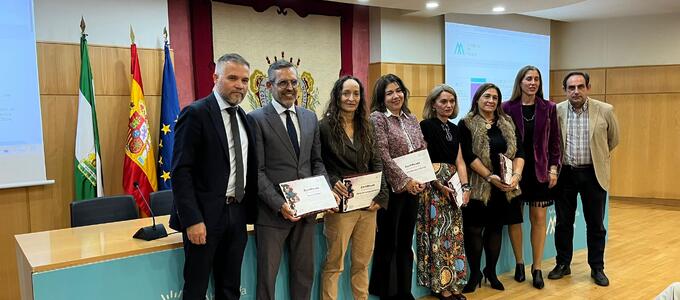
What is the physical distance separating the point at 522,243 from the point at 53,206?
3.70 meters

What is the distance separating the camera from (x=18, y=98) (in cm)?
381

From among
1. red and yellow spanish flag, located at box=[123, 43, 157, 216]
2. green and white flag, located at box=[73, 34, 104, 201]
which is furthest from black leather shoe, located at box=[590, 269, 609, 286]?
green and white flag, located at box=[73, 34, 104, 201]

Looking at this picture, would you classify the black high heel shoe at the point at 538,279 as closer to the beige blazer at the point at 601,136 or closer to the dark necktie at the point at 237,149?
the beige blazer at the point at 601,136

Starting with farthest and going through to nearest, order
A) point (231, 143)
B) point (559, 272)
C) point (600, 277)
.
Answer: point (559, 272)
point (600, 277)
point (231, 143)

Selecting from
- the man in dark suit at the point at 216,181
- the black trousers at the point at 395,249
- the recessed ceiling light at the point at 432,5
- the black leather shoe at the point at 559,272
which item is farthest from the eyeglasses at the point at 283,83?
the recessed ceiling light at the point at 432,5

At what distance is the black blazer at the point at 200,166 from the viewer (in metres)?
2.26

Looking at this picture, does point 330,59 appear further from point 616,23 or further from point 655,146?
point 655,146

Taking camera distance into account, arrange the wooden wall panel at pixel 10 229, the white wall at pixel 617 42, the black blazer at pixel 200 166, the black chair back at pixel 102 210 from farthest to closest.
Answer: the white wall at pixel 617 42, the wooden wall panel at pixel 10 229, the black chair back at pixel 102 210, the black blazer at pixel 200 166

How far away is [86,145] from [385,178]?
2.55m

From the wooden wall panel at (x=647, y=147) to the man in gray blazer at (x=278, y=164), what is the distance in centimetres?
689

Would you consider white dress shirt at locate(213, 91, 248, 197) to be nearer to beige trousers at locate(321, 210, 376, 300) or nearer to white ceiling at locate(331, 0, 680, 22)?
beige trousers at locate(321, 210, 376, 300)

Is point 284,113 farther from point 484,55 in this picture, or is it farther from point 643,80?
point 643,80

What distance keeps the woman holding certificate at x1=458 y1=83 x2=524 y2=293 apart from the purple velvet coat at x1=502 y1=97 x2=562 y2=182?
153mm

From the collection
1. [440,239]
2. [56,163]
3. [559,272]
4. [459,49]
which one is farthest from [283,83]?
[459,49]
